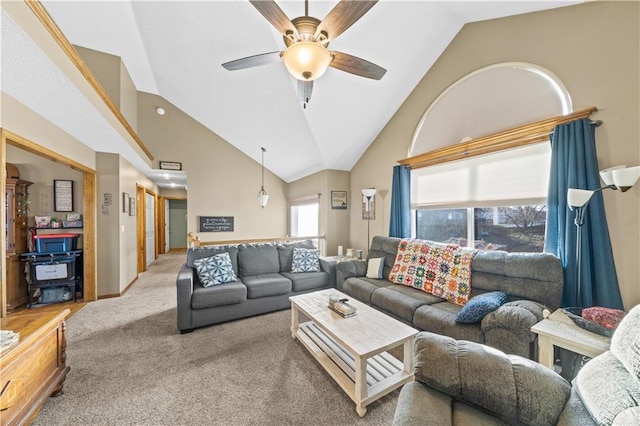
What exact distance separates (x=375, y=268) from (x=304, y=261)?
1064 mm

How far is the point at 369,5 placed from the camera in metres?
1.50

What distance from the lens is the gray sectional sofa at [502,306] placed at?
1.76m

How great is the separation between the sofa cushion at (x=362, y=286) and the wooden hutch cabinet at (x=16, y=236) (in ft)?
14.6

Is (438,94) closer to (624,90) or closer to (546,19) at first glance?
(546,19)

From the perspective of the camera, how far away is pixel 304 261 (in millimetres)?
3715

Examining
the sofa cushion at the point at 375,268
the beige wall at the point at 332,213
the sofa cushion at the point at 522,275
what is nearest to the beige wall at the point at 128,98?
the beige wall at the point at 332,213

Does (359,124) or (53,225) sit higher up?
(359,124)

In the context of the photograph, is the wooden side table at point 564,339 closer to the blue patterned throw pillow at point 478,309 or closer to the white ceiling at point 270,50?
the blue patterned throw pillow at point 478,309

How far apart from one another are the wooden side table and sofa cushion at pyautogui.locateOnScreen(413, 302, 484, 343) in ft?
1.18

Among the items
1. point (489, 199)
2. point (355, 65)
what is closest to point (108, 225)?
point (355, 65)

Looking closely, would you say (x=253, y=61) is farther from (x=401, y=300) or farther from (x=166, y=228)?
(x=166, y=228)

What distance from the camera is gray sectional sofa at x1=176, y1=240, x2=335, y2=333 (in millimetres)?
2738

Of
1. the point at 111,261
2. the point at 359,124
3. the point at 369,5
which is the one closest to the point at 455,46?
the point at 359,124

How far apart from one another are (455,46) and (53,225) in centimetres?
614
